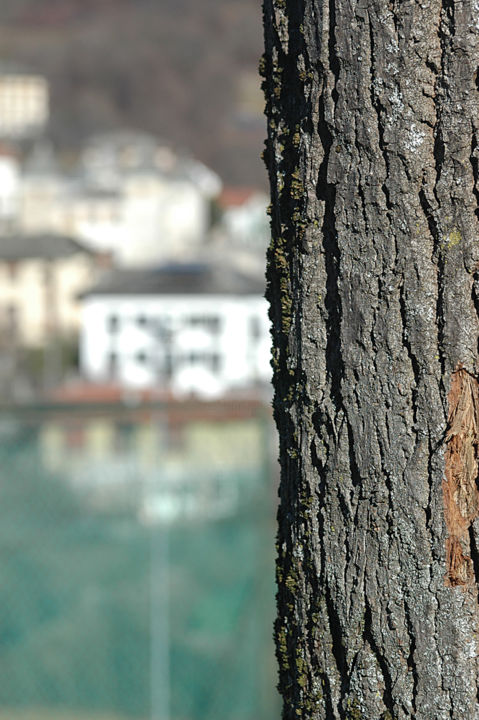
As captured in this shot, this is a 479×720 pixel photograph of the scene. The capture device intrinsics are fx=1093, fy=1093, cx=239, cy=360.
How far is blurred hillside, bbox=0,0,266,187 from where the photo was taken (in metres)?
64.7

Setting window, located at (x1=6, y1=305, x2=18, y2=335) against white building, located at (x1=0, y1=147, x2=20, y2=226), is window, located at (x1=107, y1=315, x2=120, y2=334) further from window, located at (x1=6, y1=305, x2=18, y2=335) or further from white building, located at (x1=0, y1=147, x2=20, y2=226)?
Answer: white building, located at (x1=0, y1=147, x2=20, y2=226)

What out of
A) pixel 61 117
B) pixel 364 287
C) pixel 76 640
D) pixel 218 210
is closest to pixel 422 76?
pixel 364 287

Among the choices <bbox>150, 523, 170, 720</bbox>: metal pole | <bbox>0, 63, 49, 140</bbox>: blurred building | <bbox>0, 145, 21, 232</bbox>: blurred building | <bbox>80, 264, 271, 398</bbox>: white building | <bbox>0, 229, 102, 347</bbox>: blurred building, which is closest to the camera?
<bbox>150, 523, 170, 720</bbox>: metal pole

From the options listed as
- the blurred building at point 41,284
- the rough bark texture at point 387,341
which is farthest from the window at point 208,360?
the rough bark texture at point 387,341

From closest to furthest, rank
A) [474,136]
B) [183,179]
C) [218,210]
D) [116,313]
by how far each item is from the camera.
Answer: [474,136] < [116,313] < [183,179] < [218,210]

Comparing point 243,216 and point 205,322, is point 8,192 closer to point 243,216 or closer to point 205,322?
point 243,216

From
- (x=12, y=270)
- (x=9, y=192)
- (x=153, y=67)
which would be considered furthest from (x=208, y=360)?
(x=153, y=67)

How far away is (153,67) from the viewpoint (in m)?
80.6

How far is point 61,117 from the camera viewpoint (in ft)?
214

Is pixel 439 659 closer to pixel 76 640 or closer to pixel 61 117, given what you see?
pixel 76 640

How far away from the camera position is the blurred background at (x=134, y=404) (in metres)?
3.90

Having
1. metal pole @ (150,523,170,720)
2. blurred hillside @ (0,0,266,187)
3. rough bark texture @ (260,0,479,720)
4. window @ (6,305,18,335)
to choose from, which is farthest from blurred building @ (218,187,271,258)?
rough bark texture @ (260,0,479,720)

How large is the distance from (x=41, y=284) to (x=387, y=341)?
85.3 feet

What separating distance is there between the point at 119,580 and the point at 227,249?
2677cm
